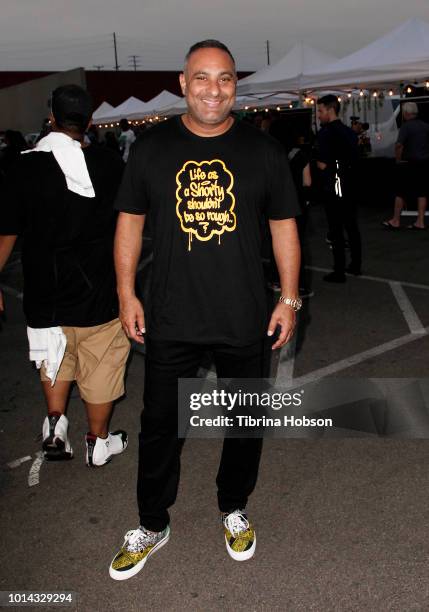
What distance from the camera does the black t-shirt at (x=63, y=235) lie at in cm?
300

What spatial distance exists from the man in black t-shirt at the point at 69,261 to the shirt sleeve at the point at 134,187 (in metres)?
0.70

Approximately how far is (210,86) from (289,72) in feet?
37.5

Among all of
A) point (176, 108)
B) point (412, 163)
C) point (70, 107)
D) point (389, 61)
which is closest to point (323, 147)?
point (412, 163)

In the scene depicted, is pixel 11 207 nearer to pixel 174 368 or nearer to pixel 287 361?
pixel 174 368

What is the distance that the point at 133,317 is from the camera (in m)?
2.52

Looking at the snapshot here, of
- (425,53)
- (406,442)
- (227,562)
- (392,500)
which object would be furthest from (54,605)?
(425,53)

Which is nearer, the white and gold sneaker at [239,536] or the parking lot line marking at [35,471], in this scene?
the white and gold sneaker at [239,536]

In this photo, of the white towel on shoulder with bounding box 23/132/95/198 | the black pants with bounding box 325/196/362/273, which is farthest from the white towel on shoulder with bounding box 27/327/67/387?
the black pants with bounding box 325/196/362/273

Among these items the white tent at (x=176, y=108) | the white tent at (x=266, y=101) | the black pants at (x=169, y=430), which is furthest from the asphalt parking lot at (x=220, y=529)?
the white tent at (x=266, y=101)

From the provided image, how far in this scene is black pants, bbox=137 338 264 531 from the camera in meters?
2.50

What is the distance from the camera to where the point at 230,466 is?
2.71m

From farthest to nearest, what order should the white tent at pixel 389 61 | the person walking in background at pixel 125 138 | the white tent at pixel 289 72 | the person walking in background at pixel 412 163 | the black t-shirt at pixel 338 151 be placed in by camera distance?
the person walking in background at pixel 125 138
the white tent at pixel 289 72
the person walking in background at pixel 412 163
the white tent at pixel 389 61
the black t-shirt at pixel 338 151

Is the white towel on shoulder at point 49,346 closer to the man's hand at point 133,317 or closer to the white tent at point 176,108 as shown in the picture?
the man's hand at point 133,317

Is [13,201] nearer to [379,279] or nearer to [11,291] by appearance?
[11,291]
